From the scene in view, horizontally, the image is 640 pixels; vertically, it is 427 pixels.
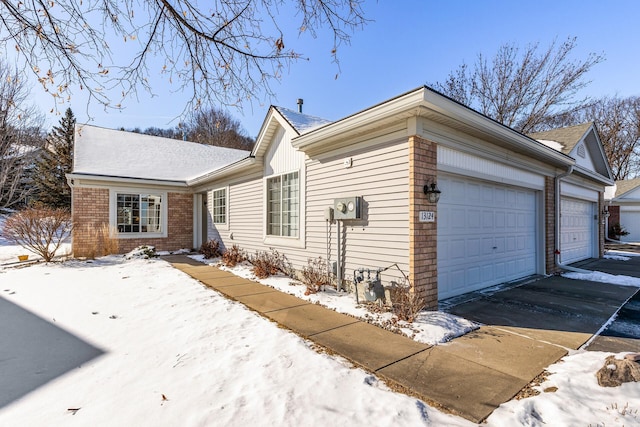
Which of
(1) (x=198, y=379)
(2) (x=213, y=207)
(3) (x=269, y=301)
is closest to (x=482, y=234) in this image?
(3) (x=269, y=301)

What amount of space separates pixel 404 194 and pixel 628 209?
73.4 feet

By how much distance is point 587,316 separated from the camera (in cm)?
471

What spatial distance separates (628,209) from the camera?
61.6ft

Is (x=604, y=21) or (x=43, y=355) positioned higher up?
(x=604, y=21)

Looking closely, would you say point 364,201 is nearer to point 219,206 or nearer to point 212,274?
point 212,274

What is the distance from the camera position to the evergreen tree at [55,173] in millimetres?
21891

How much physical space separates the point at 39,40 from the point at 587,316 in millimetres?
8061

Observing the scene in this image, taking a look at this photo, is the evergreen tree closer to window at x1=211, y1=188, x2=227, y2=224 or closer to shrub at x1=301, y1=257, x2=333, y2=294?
window at x1=211, y1=188, x2=227, y2=224

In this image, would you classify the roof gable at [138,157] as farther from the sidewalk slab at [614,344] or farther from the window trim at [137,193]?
the sidewalk slab at [614,344]

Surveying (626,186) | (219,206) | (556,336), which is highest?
(626,186)

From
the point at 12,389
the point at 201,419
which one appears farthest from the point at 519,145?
the point at 12,389

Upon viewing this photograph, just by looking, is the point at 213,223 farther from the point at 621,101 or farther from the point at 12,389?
the point at 621,101

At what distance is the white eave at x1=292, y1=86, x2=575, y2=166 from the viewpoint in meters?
4.19

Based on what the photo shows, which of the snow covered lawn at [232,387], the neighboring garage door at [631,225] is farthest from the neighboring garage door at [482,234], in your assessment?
the neighboring garage door at [631,225]
